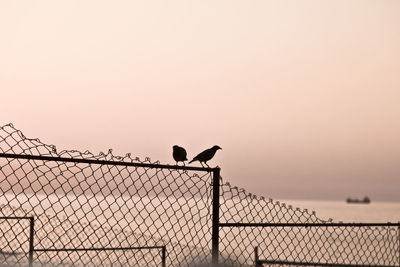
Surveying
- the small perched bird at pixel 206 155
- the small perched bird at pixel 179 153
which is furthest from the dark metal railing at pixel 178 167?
the small perched bird at pixel 206 155

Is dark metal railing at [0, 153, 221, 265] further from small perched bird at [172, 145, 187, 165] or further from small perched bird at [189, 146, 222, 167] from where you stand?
small perched bird at [189, 146, 222, 167]

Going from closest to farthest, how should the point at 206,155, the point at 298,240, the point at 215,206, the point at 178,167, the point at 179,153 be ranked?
the point at 178,167, the point at 215,206, the point at 179,153, the point at 206,155, the point at 298,240

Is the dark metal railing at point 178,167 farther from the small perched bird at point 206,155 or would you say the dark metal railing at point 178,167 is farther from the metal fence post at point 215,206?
the small perched bird at point 206,155

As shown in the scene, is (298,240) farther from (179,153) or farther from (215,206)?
(215,206)

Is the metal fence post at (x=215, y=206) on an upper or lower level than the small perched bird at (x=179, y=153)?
lower

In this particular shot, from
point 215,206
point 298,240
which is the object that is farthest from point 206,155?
point 298,240

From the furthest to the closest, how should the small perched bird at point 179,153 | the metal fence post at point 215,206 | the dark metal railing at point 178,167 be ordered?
the small perched bird at point 179,153 < the metal fence post at point 215,206 < the dark metal railing at point 178,167

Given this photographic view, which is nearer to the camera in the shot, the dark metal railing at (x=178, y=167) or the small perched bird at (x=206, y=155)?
the dark metal railing at (x=178, y=167)

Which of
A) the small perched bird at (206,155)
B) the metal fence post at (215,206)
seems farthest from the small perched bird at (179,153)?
the metal fence post at (215,206)

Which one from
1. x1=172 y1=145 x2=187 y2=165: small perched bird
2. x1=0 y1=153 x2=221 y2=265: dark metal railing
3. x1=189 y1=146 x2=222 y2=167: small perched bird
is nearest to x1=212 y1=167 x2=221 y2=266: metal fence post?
x1=0 y1=153 x2=221 y2=265: dark metal railing

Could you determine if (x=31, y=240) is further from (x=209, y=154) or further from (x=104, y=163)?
(x=104, y=163)

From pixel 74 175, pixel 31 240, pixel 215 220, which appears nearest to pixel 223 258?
pixel 74 175

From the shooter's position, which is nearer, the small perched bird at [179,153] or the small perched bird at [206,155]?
the small perched bird at [179,153]

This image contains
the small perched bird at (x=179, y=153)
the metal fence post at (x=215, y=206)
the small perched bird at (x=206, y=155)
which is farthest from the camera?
the small perched bird at (x=206, y=155)
